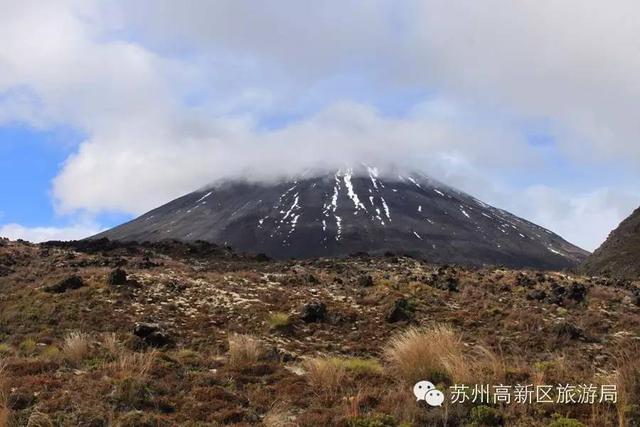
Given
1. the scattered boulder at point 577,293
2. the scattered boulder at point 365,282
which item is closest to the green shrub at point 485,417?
the scattered boulder at point 365,282

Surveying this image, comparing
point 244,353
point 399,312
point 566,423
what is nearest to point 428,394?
point 566,423

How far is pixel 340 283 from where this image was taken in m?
25.7

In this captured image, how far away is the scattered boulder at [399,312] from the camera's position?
1875 cm

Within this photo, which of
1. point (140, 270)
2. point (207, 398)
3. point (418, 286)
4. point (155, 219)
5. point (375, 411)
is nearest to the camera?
point (375, 411)

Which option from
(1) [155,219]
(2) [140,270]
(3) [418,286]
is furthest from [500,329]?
(1) [155,219]

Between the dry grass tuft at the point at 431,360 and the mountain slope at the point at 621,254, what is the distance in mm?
46447

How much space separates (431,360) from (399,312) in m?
9.84

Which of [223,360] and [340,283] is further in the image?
[340,283]

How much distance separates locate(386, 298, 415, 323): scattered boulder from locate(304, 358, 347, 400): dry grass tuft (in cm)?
878

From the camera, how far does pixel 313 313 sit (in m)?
18.6

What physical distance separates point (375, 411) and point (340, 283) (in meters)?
18.0

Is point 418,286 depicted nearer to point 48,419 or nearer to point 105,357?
point 105,357

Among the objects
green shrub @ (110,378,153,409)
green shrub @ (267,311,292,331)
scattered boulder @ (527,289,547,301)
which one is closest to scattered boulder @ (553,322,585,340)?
scattered boulder @ (527,289,547,301)

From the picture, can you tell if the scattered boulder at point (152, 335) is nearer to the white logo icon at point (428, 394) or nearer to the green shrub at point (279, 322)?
the green shrub at point (279, 322)
